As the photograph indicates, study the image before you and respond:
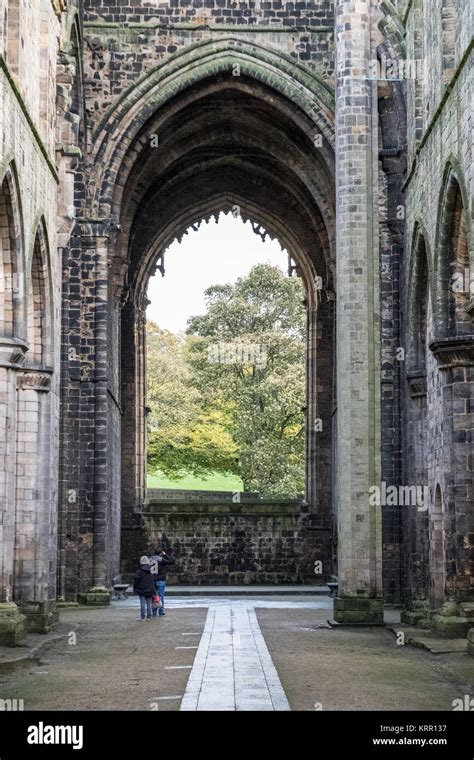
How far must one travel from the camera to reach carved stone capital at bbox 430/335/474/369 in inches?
674

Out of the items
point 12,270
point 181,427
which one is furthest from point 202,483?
point 12,270

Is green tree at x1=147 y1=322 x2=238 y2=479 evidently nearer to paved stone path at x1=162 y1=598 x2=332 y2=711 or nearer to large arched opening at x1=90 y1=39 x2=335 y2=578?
large arched opening at x1=90 y1=39 x2=335 y2=578

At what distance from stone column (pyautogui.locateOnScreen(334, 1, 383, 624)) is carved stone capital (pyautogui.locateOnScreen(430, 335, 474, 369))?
297cm

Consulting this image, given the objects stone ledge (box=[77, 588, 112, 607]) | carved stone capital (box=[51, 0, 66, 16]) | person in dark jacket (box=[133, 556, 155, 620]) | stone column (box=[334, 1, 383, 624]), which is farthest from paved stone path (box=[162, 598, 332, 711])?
carved stone capital (box=[51, 0, 66, 16])

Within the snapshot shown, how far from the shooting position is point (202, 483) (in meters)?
59.8

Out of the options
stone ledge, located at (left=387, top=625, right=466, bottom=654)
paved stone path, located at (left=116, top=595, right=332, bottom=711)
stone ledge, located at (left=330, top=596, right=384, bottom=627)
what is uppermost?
stone ledge, located at (left=330, top=596, right=384, bottom=627)

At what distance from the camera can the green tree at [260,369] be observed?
46625 mm

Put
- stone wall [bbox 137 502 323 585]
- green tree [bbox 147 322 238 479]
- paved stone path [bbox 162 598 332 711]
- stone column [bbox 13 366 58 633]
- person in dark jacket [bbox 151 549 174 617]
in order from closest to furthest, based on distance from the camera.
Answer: paved stone path [bbox 162 598 332 711] < stone column [bbox 13 366 58 633] < person in dark jacket [bbox 151 549 174 617] < stone wall [bbox 137 502 323 585] < green tree [bbox 147 322 238 479]

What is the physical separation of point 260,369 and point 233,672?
3586 centimetres

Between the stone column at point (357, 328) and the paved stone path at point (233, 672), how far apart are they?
178 centimetres

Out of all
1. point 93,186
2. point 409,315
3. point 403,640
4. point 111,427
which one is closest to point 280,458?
point 111,427

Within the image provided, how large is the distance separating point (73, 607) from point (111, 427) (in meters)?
5.04

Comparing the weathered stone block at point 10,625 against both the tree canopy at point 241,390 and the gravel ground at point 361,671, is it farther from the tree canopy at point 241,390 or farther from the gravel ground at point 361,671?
the tree canopy at point 241,390

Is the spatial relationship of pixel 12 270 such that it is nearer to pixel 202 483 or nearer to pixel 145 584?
pixel 145 584
